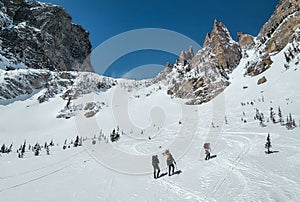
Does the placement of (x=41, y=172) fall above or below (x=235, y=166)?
below

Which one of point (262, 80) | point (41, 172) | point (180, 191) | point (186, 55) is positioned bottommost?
point (41, 172)

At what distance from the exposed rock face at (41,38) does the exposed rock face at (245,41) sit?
2305 inches

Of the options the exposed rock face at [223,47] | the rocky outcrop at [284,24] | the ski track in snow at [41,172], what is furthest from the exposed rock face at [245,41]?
the ski track in snow at [41,172]

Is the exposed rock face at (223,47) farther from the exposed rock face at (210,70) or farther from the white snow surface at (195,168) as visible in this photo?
the white snow surface at (195,168)

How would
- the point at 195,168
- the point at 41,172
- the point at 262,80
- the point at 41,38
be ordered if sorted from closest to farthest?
the point at 195,168
the point at 41,172
the point at 262,80
the point at 41,38

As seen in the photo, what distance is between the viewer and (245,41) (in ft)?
170

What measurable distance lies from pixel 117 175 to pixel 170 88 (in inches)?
1612

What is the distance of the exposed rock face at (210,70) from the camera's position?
128 ft

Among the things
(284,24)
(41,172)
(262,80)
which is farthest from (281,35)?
(41,172)

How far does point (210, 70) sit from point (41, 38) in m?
64.3

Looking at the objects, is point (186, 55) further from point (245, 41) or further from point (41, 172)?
point (41, 172)

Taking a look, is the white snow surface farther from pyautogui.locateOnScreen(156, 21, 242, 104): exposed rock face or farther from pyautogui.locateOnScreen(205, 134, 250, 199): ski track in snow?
pyautogui.locateOnScreen(156, 21, 242, 104): exposed rock face

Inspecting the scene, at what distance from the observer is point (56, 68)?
261 ft

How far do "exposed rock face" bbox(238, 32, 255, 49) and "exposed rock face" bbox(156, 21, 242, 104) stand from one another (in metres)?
2.60
